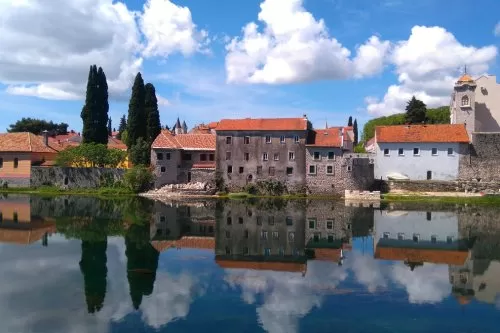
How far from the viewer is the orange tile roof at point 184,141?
5303cm

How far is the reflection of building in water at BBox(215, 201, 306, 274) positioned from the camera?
66.8 ft

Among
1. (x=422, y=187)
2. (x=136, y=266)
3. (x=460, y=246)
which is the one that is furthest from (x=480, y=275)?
(x=422, y=187)

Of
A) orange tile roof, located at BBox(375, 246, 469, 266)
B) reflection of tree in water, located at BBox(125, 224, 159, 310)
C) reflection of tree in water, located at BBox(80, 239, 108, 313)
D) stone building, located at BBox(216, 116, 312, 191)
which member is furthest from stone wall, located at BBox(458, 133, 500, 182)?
reflection of tree in water, located at BBox(80, 239, 108, 313)

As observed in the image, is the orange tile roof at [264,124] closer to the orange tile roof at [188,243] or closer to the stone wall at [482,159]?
the stone wall at [482,159]

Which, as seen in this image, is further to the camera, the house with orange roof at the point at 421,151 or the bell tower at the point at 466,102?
the bell tower at the point at 466,102

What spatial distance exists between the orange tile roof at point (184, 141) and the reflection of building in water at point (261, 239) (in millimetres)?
17690

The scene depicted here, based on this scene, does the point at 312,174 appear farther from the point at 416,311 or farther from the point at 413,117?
the point at 416,311

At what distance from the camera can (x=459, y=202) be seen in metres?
43.6

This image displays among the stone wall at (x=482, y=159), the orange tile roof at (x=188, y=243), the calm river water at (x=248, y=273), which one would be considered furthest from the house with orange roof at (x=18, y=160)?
the stone wall at (x=482, y=159)

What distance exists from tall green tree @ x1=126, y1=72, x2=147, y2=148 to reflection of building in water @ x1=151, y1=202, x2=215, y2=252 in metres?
19.9

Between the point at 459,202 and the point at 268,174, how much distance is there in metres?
19.4

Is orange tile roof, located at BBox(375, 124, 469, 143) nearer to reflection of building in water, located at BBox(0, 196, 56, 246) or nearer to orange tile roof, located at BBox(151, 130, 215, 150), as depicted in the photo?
orange tile roof, located at BBox(151, 130, 215, 150)

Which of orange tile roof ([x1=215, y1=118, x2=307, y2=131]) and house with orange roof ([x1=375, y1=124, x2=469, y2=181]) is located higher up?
orange tile roof ([x1=215, y1=118, x2=307, y2=131])

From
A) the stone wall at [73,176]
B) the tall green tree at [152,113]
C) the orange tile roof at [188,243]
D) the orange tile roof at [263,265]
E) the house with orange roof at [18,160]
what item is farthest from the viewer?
the tall green tree at [152,113]
